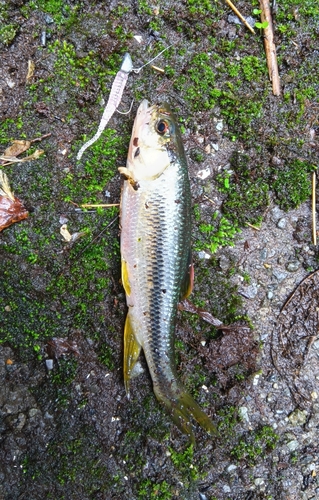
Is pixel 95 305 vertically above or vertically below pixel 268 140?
below

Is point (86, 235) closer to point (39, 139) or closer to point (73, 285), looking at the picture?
point (73, 285)

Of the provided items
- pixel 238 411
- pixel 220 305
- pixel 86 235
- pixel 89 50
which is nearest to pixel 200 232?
pixel 220 305

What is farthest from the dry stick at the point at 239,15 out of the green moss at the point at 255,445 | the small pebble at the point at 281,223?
the green moss at the point at 255,445

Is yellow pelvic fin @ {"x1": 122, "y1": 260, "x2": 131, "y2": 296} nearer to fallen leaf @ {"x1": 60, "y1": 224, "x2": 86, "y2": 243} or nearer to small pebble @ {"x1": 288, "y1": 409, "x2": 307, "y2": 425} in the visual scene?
fallen leaf @ {"x1": 60, "y1": 224, "x2": 86, "y2": 243}

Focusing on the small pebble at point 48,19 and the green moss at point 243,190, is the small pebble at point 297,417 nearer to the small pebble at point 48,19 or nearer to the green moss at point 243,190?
the green moss at point 243,190

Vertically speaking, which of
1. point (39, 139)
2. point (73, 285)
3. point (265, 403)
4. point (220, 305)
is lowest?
point (265, 403)

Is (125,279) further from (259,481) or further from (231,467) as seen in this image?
(259,481)

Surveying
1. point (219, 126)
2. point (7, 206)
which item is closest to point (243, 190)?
point (219, 126)
